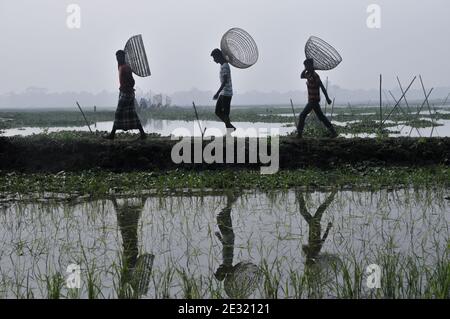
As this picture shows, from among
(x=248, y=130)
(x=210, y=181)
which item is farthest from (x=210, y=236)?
(x=248, y=130)

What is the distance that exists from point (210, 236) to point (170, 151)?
3.74 metres

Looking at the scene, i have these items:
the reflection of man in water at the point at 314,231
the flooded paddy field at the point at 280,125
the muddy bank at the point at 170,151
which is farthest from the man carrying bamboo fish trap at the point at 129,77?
the reflection of man in water at the point at 314,231

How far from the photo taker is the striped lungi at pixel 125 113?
8.06 meters

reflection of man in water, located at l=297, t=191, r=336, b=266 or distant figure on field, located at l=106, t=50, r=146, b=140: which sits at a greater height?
distant figure on field, located at l=106, t=50, r=146, b=140

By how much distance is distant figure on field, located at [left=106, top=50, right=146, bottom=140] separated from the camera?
7.98 m

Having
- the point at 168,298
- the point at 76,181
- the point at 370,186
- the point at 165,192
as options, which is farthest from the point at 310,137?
the point at 168,298

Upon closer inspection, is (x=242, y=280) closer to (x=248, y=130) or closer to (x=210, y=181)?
(x=210, y=181)

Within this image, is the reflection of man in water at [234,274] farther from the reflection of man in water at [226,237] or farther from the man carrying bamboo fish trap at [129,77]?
the man carrying bamboo fish trap at [129,77]

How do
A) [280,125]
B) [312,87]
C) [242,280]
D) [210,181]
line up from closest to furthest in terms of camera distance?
[242,280] → [210,181] → [312,87] → [280,125]

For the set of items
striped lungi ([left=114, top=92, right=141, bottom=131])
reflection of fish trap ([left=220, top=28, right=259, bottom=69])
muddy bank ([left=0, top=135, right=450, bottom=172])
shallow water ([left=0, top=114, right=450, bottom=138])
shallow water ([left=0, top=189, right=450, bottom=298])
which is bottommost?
shallow water ([left=0, top=189, right=450, bottom=298])

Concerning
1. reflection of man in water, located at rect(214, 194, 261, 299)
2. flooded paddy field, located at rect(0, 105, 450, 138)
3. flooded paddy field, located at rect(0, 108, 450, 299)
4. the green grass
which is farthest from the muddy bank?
reflection of man in water, located at rect(214, 194, 261, 299)

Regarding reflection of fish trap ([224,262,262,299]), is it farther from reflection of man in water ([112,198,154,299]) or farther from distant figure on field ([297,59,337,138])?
distant figure on field ([297,59,337,138])

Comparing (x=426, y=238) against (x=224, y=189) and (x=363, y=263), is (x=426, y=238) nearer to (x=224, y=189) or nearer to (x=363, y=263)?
(x=363, y=263)

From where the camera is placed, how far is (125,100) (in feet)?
26.5
